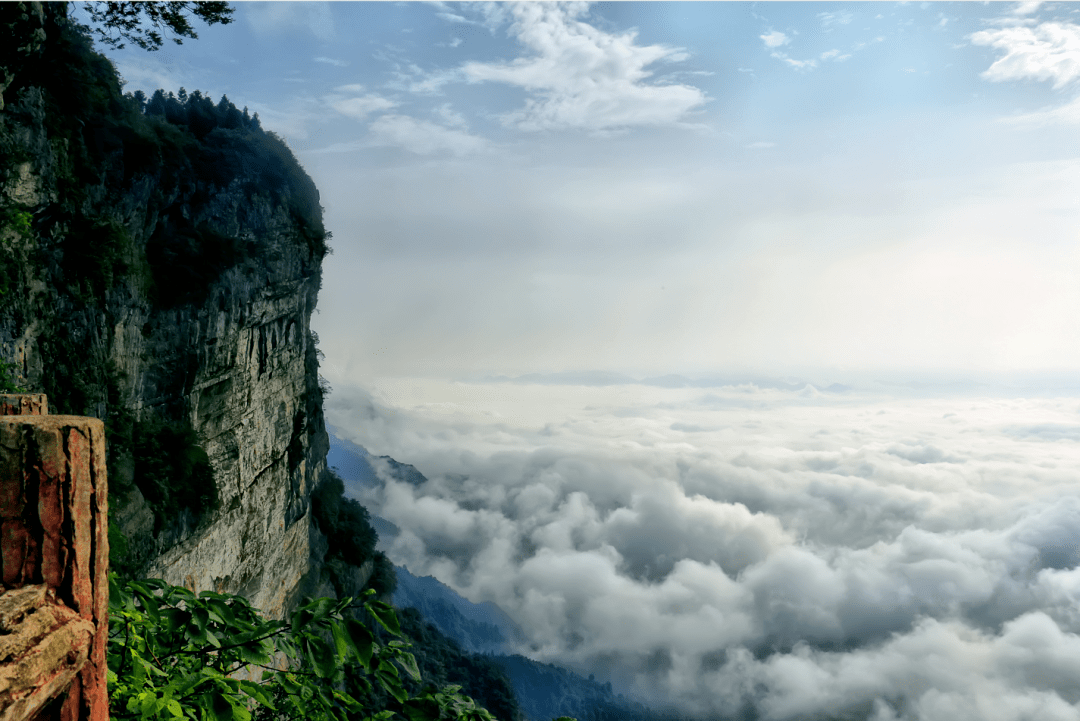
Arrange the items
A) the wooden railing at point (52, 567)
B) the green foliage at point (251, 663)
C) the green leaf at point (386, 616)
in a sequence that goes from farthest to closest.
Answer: the green leaf at point (386, 616) < the green foliage at point (251, 663) < the wooden railing at point (52, 567)

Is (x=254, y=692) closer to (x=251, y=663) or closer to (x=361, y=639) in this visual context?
(x=251, y=663)

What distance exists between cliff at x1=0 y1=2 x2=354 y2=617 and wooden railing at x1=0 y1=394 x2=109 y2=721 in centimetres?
1406

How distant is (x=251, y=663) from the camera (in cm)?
310

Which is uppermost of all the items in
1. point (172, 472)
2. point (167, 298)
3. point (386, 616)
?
point (167, 298)

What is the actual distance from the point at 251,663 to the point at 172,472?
1963cm

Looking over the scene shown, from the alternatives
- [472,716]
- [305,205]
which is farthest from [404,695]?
[305,205]

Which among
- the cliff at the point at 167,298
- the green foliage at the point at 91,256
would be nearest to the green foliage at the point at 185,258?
the cliff at the point at 167,298

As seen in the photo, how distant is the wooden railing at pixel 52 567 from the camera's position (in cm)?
157

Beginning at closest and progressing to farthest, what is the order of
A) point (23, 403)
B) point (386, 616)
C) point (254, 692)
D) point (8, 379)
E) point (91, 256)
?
point (23, 403) < point (254, 692) < point (386, 616) < point (8, 379) < point (91, 256)

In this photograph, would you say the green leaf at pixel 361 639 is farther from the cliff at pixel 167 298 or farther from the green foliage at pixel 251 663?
the cliff at pixel 167 298

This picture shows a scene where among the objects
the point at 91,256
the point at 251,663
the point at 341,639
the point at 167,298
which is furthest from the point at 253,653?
the point at 167,298

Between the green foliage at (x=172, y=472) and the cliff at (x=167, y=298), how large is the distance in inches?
2.4

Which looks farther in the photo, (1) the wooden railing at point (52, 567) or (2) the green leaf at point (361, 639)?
(2) the green leaf at point (361, 639)

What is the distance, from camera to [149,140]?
1795 centimetres
